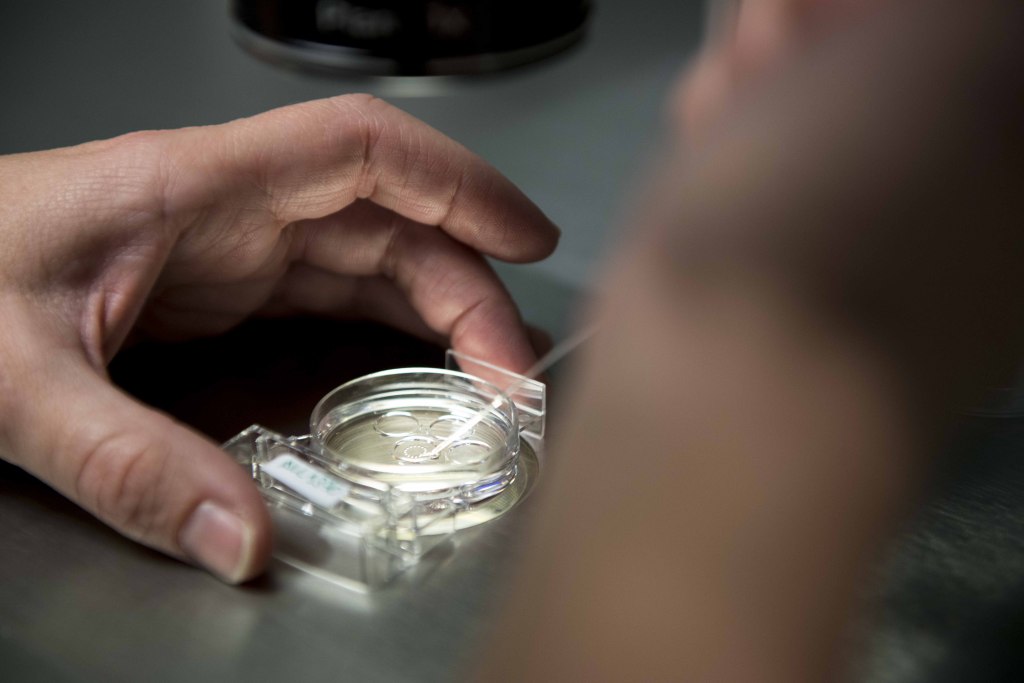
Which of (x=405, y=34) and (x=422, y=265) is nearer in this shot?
(x=422, y=265)

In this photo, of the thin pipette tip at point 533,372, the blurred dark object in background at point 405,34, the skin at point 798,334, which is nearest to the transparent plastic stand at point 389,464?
the thin pipette tip at point 533,372

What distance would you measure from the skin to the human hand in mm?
237

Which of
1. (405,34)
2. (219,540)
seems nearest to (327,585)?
(219,540)

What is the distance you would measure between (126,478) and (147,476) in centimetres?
1

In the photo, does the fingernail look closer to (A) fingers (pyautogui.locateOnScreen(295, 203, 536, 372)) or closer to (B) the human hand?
(B) the human hand

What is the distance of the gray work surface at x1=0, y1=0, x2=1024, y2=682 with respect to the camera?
0.51 meters

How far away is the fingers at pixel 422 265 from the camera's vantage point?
2.52 feet

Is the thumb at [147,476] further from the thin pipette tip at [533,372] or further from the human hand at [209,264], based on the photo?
the thin pipette tip at [533,372]

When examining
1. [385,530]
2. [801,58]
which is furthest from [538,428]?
[801,58]

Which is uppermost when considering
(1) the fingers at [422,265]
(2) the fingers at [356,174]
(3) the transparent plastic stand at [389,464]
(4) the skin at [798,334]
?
(4) the skin at [798,334]

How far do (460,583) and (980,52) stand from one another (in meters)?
0.35

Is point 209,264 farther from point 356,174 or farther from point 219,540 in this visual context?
point 219,540

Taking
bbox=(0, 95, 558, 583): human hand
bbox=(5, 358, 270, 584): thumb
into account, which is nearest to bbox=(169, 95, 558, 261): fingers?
bbox=(0, 95, 558, 583): human hand

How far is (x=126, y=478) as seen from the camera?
54 cm
